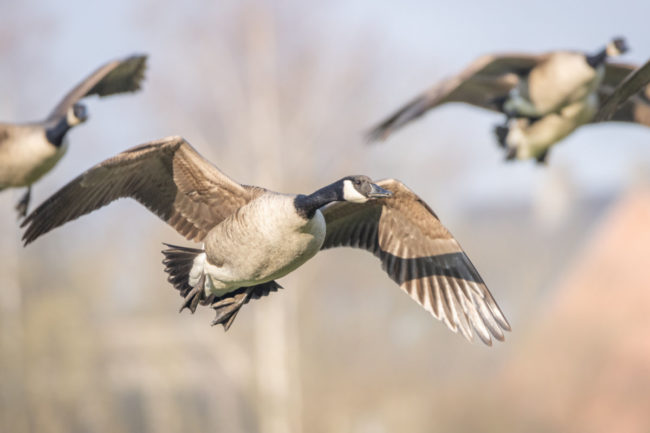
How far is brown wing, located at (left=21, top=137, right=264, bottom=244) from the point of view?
4949 millimetres

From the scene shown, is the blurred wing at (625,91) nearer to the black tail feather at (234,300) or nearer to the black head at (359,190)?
the black head at (359,190)

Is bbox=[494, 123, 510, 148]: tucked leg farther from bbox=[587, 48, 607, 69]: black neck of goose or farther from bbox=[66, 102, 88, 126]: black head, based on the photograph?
bbox=[66, 102, 88, 126]: black head

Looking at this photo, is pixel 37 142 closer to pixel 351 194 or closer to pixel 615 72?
pixel 351 194

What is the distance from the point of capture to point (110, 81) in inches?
291

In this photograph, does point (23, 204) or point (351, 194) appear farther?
point (23, 204)

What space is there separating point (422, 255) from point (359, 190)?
117 cm

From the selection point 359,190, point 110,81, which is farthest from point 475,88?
point 359,190

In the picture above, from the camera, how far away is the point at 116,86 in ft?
24.6

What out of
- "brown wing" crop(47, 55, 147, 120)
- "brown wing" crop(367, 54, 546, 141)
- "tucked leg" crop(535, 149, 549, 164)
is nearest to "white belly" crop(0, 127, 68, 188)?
"brown wing" crop(47, 55, 147, 120)

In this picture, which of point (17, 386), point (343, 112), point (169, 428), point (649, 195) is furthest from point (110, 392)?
point (649, 195)

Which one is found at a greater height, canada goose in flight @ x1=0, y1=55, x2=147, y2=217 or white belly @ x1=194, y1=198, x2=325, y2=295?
canada goose in flight @ x1=0, y1=55, x2=147, y2=217

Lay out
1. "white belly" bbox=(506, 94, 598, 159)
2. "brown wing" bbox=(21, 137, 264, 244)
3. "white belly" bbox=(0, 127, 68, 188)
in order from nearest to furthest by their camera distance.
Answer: "brown wing" bbox=(21, 137, 264, 244)
"white belly" bbox=(0, 127, 68, 188)
"white belly" bbox=(506, 94, 598, 159)

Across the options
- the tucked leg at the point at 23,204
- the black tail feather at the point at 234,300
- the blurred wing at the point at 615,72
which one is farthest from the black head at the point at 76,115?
the blurred wing at the point at 615,72

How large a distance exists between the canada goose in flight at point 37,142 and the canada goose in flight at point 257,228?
5.25ft
